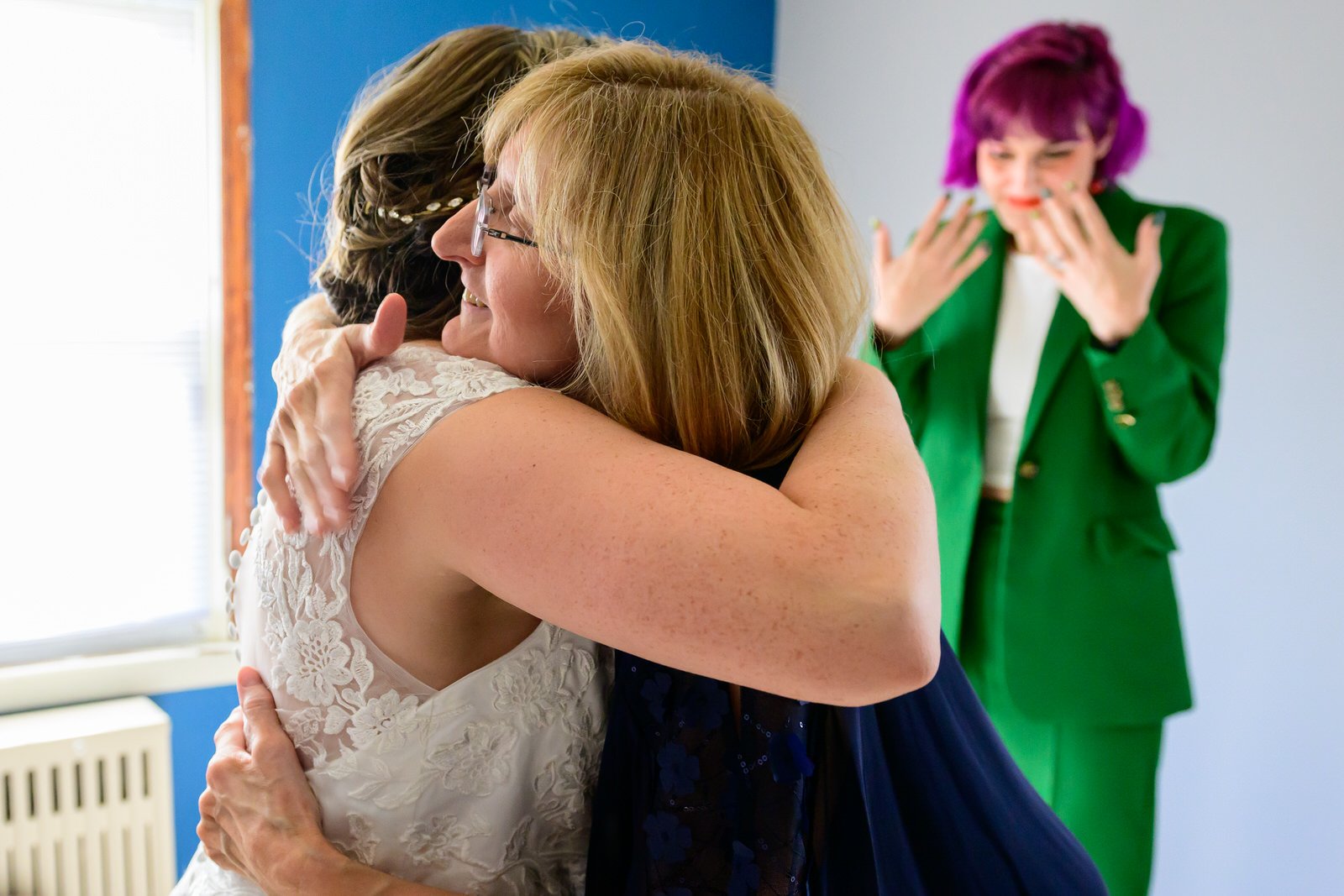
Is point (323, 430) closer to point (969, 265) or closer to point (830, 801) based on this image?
point (830, 801)

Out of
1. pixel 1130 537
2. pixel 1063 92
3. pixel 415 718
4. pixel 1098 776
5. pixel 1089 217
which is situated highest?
pixel 1063 92

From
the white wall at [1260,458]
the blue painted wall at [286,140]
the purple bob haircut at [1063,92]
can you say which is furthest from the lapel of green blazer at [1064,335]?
the blue painted wall at [286,140]

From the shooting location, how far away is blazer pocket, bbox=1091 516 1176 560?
201 centimetres

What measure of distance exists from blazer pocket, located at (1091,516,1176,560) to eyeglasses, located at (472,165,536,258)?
4.92 feet

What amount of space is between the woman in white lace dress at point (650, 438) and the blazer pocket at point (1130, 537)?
4.08 feet

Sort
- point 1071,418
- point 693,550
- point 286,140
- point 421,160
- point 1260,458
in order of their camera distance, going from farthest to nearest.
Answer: point 286,140 < point 1260,458 < point 1071,418 < point 421,160 < point 693,550

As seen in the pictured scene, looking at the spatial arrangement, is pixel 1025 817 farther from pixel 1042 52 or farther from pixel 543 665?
pixel 1042 52

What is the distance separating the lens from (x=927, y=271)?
2199mm

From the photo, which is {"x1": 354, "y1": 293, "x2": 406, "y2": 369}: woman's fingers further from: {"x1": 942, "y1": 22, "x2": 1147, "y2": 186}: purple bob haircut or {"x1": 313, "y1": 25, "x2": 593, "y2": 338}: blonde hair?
{"x1": 942, "y1": 22, "x2": 1147, "y2": 186}: purple bob haircut

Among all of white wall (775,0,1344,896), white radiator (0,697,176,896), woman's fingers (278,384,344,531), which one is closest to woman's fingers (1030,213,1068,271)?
white wall (775,0,1344,896)

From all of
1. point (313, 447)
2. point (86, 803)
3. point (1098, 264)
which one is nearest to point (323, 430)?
point (313, 447)

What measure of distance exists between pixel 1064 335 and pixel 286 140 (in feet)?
6.08

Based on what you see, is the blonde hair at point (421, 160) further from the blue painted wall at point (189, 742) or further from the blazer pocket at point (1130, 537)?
the blue painted wall at point (189, 742)

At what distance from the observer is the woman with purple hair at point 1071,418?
1.95 meters
